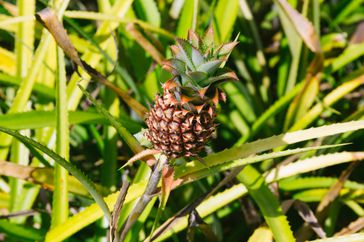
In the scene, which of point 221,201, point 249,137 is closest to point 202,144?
point 221,201

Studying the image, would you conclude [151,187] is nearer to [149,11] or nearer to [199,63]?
[199,63]

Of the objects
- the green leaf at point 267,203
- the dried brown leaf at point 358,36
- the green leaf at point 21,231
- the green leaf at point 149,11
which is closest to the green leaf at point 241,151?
the green leaf at point 267,203

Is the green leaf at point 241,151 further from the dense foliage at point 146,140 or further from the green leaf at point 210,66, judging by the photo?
the green leaf at point 210,66

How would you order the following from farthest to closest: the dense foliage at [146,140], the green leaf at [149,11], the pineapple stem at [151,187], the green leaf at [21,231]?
the green leaf at [149,11], the green leaf at [21,231], the dense foliage at [146,140], the pineapple stem at [151,187]

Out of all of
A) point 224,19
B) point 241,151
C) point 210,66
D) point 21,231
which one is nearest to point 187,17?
point 224,19

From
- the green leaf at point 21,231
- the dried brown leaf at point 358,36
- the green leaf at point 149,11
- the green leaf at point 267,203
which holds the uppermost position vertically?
the green leaf at point 149,11

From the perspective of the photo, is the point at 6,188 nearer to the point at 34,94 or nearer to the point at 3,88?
the point at 34,94

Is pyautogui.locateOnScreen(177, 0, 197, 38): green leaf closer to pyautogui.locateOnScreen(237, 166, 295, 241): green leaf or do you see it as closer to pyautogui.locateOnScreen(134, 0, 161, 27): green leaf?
pyautogui.locateOnScreen(134, 0, 161, 27): green leaf
